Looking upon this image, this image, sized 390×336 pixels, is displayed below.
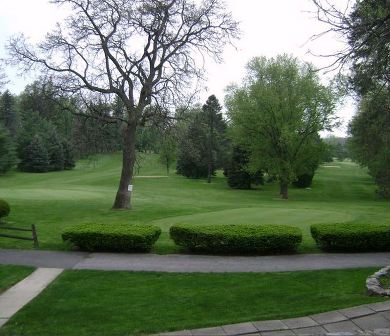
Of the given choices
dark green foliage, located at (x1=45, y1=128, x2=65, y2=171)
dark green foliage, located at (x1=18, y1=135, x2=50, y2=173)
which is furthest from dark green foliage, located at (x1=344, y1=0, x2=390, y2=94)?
dark green foliage, located at (x1=45, y1=128, x2=65, y2=171)

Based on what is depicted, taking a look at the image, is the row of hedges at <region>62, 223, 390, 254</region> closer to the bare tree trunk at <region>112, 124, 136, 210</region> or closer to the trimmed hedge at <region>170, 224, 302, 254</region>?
the trimmed hedge at <region>170, 224, 302, 254</region>

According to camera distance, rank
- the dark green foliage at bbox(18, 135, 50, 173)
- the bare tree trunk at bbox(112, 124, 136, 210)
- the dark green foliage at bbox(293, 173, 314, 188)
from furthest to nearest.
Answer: the dark green foliage at bbox(18, 135, 50, 173), the dark green foliage at bbox(293, 173, 314, 188), the bare tree trunk at bbox(112, 124, 136, 210)

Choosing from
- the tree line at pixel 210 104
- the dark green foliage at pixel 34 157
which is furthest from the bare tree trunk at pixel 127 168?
the dark green foliage at pixel 34 157

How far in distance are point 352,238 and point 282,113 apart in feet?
107

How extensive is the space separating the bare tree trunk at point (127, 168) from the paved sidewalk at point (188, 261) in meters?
12.5

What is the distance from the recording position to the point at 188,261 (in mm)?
12578

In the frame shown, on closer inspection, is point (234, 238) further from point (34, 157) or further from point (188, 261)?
point (34, 157)

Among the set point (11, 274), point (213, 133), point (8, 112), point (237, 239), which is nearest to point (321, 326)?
point (237, 239)

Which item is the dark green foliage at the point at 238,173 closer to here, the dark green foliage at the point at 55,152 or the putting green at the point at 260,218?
the dark green foliage at the point at 55,152

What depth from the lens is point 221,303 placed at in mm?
8344

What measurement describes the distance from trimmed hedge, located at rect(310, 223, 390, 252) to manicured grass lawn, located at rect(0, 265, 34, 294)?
867 centimetres

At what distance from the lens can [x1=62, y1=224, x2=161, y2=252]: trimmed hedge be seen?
13617 millimetres

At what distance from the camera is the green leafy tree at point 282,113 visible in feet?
147

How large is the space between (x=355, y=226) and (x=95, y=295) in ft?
29.8
